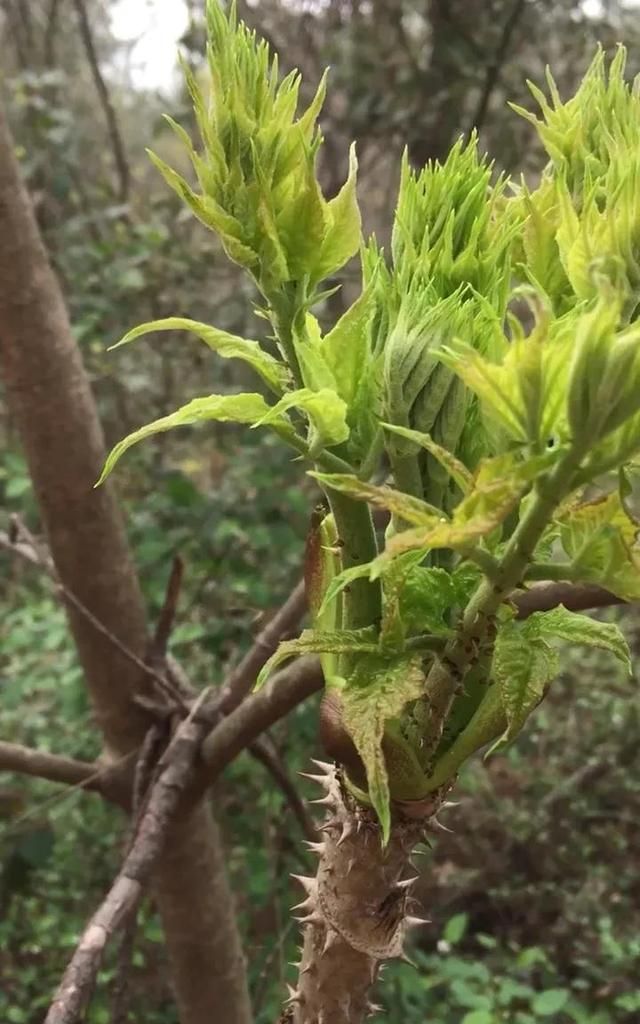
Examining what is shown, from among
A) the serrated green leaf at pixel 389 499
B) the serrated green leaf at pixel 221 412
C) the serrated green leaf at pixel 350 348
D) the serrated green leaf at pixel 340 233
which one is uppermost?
the serrated green leaf at pixel 340 233

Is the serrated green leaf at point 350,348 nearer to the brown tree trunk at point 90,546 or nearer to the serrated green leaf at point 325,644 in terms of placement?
the serrated green leaf at point 325,644

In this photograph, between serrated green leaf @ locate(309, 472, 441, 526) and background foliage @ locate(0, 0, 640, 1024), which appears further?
background foliage @ locate(0, 0, 640, 1024)

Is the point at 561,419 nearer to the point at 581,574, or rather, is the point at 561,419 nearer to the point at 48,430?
the point at 581,574

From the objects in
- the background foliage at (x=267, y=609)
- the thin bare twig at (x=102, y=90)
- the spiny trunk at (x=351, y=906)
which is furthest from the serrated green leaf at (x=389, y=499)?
the thin bare twig at (x=102, y=90)

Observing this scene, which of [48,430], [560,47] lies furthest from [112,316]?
→ [560,47]

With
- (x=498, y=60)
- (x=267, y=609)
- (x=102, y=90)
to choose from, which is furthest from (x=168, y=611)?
(x=102, y=90)

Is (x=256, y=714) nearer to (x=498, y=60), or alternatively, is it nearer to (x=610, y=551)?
(x=610, y=551)

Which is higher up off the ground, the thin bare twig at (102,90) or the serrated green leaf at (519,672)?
the thin bare twig at (102,90)

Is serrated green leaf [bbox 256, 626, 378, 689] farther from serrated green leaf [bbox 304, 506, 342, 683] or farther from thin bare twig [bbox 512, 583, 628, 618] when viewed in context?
thin bare twig [bbox 512, 583, 628, 618]

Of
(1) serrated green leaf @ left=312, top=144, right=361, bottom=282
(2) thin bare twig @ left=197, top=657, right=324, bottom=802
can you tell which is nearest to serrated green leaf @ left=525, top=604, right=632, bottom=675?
(1) serrated green leaf @ left=312, top=144, right=361, bottom=282
